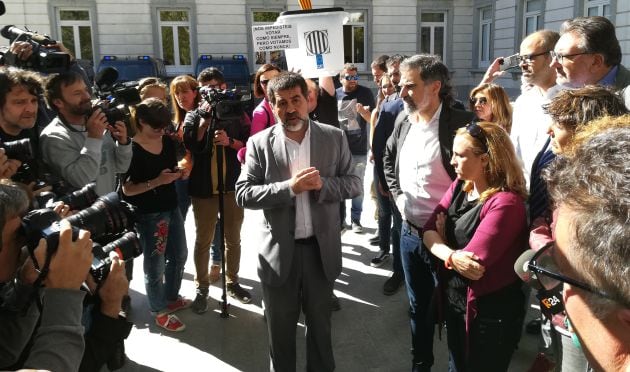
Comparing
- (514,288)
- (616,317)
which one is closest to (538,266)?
(616,317)

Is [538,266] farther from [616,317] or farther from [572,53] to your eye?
[572,53]

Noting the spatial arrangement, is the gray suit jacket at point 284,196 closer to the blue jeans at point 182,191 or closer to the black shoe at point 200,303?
the black shoe at point 200,303

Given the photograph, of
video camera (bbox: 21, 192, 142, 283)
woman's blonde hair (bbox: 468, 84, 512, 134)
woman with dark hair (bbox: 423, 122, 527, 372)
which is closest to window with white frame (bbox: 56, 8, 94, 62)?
woman's blonde hair (bbox: 468, 84, 512, 134)

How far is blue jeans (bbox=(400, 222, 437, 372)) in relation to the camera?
2.85 m

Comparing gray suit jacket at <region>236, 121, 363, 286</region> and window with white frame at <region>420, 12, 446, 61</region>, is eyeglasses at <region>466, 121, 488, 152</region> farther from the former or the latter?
window with white frame at <region>420, 12, 446, 61</region>

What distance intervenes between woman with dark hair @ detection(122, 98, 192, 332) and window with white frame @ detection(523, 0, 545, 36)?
14496 mm

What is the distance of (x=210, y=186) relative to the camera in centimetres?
382

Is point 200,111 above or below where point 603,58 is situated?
below

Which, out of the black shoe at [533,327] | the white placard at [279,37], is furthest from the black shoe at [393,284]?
the white placard at [279,37]

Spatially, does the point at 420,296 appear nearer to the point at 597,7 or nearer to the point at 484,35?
the point at 597,7

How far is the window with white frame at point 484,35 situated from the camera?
60.4 ft

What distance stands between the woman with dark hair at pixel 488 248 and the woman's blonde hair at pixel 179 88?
256 centimetres

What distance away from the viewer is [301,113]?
2738 millimetres

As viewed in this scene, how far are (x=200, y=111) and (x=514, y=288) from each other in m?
2.48
